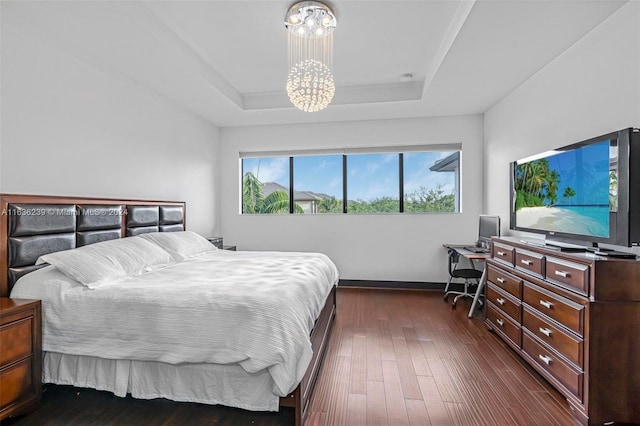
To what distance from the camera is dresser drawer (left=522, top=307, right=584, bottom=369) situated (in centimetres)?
182

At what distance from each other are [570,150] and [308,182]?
3528 millimetres

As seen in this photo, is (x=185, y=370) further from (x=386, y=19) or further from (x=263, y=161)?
(x=263, y=161)

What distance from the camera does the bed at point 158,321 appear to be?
1.69 metres

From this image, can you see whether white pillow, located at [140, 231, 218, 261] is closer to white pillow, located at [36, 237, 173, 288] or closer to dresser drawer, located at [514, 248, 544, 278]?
white pillow, located at [36, 237, 173, 288]

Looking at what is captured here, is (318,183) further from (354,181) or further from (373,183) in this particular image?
(373,183)

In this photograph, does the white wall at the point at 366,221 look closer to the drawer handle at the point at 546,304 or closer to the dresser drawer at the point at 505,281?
the dresser drawer at the point at 505,281

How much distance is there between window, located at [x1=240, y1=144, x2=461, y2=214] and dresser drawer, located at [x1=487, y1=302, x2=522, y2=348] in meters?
1.97

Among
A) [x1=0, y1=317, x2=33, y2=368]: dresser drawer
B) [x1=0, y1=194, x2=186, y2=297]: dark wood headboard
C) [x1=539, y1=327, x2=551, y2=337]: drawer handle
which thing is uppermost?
[x1=0, y1=194, x2=186, y2=297]: dark wood headboard

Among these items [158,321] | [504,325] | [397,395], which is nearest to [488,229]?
[504,325]

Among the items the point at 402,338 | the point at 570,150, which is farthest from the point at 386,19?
the point at 402,338

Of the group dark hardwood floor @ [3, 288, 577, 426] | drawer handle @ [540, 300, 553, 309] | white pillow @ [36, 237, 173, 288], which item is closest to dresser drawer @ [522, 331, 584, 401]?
dark hardwood floor @ [3, 288, 577, 426]

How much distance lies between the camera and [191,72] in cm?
311

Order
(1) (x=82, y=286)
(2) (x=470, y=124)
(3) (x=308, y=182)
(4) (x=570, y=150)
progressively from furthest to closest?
1. (3) (x=308, y=182)
2. (2) (x=470, y=124)
3. (4) (x=570, y=150)
4. (1) (x=82, y=286)

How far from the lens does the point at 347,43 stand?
2.98m
